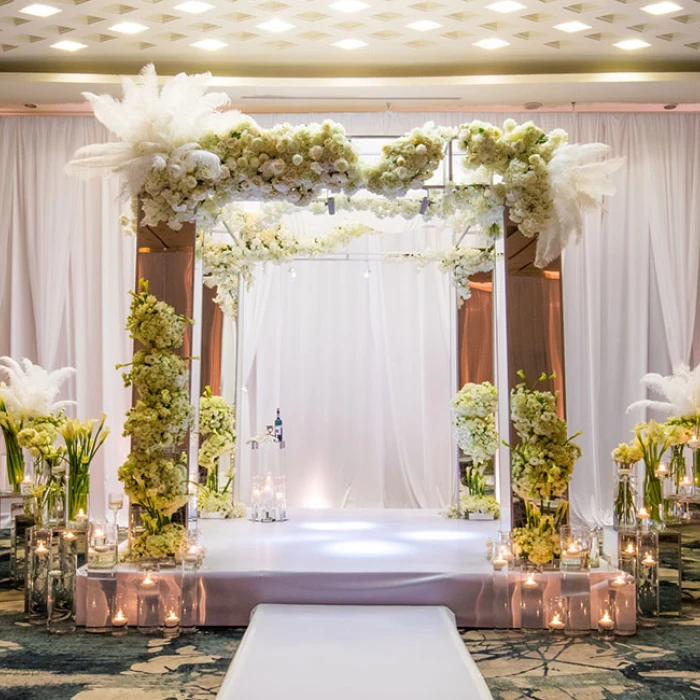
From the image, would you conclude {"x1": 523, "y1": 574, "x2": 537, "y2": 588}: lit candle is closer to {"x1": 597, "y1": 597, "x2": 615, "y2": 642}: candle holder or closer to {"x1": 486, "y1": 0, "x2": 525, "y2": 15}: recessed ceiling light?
{"x1": 597, "y1": 597, "x2": 615, "y2": 642}: candle holder

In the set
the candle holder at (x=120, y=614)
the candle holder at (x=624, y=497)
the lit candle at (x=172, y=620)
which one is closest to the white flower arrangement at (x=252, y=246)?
the candle holder at (x=624, y=497)

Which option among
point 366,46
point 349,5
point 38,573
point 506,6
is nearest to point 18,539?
point 38,573

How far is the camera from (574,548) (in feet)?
15.0

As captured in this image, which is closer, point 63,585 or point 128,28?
point 63,585

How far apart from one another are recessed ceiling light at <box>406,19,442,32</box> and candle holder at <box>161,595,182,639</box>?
454 centimetres

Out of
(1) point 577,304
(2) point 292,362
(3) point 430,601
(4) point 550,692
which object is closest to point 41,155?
(2) point 292,362

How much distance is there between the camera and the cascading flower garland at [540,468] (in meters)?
4.74

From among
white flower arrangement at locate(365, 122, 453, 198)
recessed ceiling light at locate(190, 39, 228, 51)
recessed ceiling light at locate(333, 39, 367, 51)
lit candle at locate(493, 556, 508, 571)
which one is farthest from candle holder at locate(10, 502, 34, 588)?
recessed ceiling light at locate(333, 39, 367, 51)

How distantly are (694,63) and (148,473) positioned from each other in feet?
18.8

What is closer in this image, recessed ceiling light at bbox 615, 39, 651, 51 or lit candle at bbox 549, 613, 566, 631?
lit candle at bbox 549, 613, 566, 631

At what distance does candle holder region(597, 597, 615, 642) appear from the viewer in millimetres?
4457

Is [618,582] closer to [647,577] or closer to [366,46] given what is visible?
[647,577]

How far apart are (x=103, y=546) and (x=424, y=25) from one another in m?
4.50

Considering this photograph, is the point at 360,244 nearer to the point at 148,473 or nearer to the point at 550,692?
the point at 148,473
